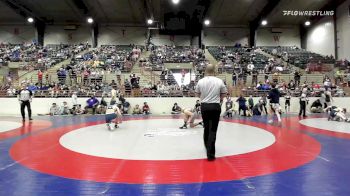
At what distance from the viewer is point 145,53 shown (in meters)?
26.7

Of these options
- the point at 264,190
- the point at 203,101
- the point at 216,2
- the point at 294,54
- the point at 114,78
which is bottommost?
the point at 264,190

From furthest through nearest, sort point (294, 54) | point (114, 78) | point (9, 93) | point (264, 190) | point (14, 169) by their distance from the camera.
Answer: point (294, 54)
point (114, 78)
point (9, 93)
point (14, 169)
point (264, 190)

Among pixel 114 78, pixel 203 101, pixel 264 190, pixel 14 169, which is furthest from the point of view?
pixel 114 78

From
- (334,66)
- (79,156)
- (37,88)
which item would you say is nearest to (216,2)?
(334,66)

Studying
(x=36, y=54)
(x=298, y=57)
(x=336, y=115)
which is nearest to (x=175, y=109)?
(x=336, y=115)

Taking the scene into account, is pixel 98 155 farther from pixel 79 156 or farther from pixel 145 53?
pixel 145 53

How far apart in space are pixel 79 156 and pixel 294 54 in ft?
88.6

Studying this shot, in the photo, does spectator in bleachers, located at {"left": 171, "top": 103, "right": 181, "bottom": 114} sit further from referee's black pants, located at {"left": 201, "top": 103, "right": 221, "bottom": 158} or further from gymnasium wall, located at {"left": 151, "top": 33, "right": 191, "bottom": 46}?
gymnasium wall, located at {"left": 151, "top": 33, "right": 191, "bottom": 46}

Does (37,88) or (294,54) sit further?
(294,54)

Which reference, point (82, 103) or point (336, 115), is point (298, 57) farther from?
point (82, 103)

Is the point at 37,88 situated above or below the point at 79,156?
above

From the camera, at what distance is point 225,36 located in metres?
33.1

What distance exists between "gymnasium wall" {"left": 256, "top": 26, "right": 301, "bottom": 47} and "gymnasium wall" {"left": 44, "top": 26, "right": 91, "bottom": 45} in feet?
63.1

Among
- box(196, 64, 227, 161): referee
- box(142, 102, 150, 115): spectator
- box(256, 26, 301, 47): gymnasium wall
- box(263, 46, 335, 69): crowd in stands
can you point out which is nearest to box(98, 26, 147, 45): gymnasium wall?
box(256, 26, 301, 47): gymnasium wall
